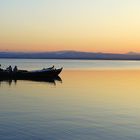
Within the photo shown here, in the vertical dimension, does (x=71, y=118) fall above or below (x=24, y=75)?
below

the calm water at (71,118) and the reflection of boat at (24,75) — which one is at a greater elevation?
the reflection of boat at (24,75)

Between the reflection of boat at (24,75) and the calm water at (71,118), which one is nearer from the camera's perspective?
the calm water at (71,118)

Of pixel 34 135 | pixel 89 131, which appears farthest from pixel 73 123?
pixel 34 135

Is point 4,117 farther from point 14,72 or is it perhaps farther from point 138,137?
point 14,72

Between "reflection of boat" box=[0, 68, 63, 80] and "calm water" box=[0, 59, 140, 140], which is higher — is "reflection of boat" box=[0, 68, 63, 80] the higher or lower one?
the higher one

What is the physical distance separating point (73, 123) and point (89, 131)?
2258mm

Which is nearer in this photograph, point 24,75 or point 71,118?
point 71,118

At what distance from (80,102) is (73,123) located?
9655 mm

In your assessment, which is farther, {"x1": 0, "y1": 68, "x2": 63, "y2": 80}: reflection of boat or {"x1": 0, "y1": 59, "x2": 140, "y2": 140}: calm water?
{"x1": 0, "y1": 68, "x2": 63, "y2": 80}: reflection of boat

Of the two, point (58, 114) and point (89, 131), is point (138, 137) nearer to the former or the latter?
point (89, 131)

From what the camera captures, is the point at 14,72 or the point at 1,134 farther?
the point at 14,72

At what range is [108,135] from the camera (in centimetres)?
1941

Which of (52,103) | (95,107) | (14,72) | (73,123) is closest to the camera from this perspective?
(73,123)

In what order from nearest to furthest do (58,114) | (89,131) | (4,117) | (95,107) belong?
(89,131) < (4,117) < (58,114) < (95,107)
